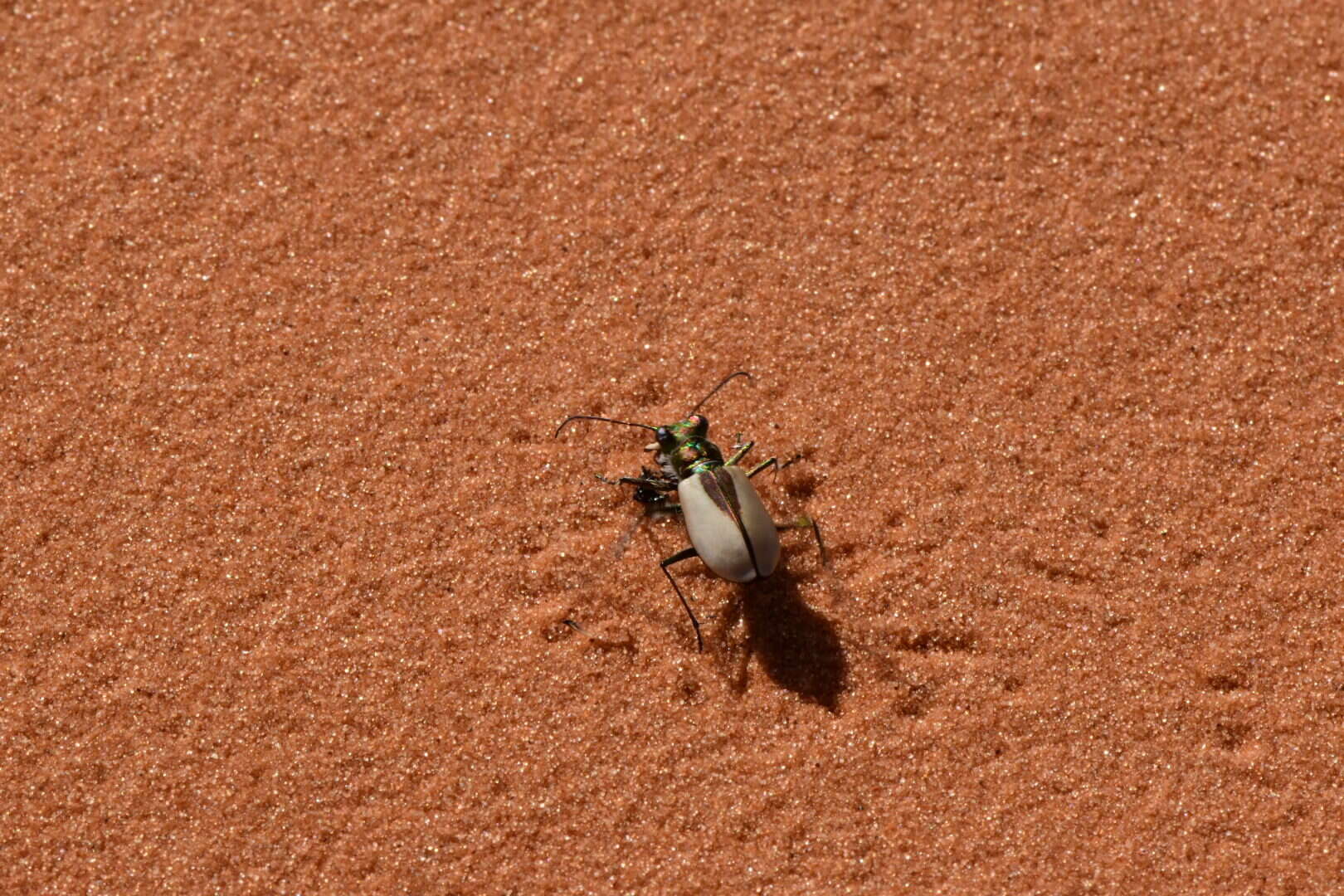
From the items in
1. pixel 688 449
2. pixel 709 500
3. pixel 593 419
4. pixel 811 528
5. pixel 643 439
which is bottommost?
pixel 811 528

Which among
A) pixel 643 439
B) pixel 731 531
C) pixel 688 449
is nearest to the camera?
pixel 731 531

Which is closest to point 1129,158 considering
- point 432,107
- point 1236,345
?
point 1236,345

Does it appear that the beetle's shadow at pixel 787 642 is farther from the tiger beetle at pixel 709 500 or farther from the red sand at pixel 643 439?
the tiger beetle at pixel 709 500

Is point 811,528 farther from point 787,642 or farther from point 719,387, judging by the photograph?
point 719,387

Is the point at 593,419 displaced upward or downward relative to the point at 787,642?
upward

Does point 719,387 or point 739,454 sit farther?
point 719,387

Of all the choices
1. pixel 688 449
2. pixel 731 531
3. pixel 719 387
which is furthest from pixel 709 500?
pixel 719 387
